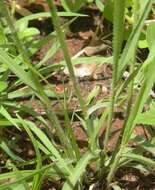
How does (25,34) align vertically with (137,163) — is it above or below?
above

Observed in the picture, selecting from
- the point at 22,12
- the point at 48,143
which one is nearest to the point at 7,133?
the point at 48,143

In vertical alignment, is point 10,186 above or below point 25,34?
below

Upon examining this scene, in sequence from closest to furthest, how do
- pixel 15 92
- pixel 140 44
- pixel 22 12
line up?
pixel 15 92, pixel 140 44, pixel 22 12

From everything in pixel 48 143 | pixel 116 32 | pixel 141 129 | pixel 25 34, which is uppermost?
pixel 116 32

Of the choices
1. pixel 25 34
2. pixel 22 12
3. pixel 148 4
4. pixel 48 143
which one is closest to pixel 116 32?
pixel 148 4

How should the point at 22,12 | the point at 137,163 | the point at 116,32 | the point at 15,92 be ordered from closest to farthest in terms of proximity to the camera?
1. the point at 116,32
2. the point at 137,163
3. the point at 15,92
4. the point at 22,12

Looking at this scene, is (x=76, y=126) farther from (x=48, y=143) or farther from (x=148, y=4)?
(x=148, y=4)

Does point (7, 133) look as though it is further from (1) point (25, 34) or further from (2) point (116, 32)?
(2) point (116, 32)

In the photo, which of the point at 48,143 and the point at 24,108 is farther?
the point at 24,108

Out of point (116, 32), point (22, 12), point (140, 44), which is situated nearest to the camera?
point (116, 32)
